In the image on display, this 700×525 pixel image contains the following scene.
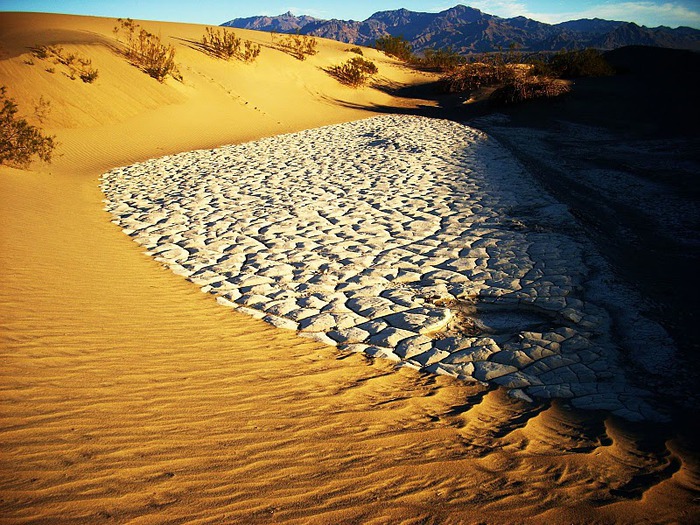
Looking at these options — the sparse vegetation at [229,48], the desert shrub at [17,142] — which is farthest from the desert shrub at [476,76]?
the desert shrub at [17,142]

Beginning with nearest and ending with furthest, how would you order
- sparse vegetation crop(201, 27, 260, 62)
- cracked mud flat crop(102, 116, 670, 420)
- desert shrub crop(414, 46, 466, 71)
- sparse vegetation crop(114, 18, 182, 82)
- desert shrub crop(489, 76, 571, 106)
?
cracked mud flat crop(102, 116, 670, 420), desert shrub crop(489, 76, 571, 106), sparse vegetation crop(114, 18, 182, 82), sparse vegetation crop(201, 27, 260, 62), desert shrub crop(414, 46, 466, 71)

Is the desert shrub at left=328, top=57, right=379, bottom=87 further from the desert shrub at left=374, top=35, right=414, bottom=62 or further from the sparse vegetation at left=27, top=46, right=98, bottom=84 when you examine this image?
the sparse vegetation at left=27, top=46, right=98, bottom=84

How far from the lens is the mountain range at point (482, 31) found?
84.5m

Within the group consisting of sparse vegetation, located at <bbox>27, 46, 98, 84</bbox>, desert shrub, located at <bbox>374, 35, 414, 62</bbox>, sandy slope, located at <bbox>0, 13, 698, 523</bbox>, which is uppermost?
desert shrub, located at <bbox>374, 35, 414, 62</bbox>

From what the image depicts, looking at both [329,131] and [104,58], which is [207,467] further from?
[104,58]

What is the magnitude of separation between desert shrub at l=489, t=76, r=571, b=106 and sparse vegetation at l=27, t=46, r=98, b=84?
1500 centimetres

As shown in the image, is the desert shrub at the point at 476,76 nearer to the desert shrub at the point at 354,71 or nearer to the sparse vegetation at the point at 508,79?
the sparse vegetation at the point at 508,79

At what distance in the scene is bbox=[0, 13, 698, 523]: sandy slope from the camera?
2.18 metres

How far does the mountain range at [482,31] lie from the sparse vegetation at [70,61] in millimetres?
60921

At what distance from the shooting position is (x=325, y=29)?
134250 millimetres

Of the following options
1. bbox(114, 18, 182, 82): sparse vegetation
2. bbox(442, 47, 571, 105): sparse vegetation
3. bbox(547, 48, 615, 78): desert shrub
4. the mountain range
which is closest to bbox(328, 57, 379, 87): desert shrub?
bbox(442, 47, 571, 105): sparse vegetation

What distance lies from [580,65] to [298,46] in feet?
51.5

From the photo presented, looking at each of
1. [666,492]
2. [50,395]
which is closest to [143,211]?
[50,395]

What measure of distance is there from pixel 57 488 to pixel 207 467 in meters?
0.64
